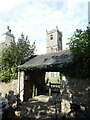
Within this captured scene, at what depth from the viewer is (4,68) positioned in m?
27.0

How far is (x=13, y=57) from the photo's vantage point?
26.7 metres

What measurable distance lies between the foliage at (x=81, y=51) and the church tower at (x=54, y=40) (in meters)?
39.0

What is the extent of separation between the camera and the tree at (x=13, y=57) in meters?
25.7

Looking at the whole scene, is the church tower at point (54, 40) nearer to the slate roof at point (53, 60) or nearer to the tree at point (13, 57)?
the tree at point (13, 57)

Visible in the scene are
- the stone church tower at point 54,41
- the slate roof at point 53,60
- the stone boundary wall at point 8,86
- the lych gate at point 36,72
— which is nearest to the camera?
the slate roof at point 53,60

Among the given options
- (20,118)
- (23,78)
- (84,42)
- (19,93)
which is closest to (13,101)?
(19,93)

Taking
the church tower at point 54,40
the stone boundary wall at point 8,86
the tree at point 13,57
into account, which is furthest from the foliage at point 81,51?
the church tower at point 54,40

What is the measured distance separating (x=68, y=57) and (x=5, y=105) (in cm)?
681

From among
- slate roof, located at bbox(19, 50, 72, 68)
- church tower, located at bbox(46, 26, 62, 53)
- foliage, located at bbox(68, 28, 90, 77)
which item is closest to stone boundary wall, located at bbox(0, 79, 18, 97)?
slate roof, located at bbox(19, 50, 72, 68)

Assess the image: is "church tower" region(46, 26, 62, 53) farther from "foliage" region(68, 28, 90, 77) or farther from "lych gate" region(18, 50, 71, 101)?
"foliage" region(68, 28, 90, 77)

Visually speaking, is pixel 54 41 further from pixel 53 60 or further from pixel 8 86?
pixel 53 60

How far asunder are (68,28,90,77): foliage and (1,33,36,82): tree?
9.15 m

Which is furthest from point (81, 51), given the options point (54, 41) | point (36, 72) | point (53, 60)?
point (54, 41)

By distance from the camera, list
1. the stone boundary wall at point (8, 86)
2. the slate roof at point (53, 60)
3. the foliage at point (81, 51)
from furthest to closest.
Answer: the stone boundary wall at point (8, 86)
the slate roof at point (53, 60)
the foliage at point (81, 51)
